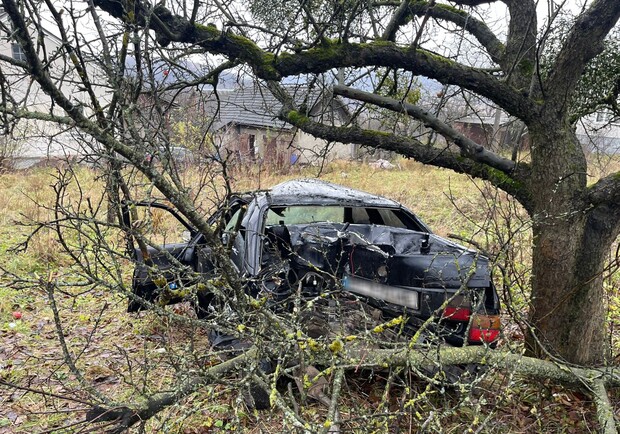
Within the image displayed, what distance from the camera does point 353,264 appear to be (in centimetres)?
375

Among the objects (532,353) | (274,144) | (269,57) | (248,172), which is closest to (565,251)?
(532,353)

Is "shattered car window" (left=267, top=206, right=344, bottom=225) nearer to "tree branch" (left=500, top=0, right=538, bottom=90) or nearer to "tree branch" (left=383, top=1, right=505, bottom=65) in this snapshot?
"tree branch" (left=383, top=1, right=505, bottom=65)

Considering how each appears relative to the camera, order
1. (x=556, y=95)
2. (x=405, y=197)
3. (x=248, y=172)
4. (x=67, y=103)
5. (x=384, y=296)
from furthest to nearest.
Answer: (x=248, y=172)
(x=405, y=197)
(x=384, y=296)
(x=556, y=95)
(x=67, y=103)

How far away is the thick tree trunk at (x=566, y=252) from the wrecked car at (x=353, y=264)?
1.66 feet

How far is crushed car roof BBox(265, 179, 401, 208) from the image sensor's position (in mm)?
4523

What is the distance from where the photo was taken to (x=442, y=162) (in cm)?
382

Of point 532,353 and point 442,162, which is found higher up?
point 442,162

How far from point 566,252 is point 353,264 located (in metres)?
1.65

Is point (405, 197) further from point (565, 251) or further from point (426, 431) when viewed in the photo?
point (426, 431)

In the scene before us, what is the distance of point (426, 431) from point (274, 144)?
14.4 meters

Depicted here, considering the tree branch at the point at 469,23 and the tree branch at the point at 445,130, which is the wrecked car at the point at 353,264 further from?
the tree branch at the point at 469,23

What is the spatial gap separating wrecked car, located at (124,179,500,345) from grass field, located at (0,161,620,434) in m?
0.29

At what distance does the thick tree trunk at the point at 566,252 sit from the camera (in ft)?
10.9

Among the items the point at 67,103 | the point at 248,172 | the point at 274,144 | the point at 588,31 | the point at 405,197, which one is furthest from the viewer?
the point at 274,144
